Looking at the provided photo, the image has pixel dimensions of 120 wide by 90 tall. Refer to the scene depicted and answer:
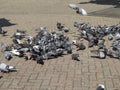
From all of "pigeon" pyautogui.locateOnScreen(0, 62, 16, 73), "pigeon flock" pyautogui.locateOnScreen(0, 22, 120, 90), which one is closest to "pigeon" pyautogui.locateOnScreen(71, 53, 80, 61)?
"pigeon flock" pyautogui.locateOnScreen(0, 22, 120, 90)

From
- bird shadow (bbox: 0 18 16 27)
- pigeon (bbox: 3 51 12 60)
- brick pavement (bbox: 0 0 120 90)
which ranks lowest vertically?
bird shadow (bbox: 0 18 16 27)

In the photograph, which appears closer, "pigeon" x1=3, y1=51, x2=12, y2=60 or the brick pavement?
the brick pavement

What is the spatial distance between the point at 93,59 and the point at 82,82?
1614 millimetres

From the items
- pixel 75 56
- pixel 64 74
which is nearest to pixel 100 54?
pixel 75 56

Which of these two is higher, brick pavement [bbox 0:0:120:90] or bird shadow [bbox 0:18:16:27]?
brick pavement [bbox 0:0:120:90]

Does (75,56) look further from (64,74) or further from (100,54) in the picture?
(64,74)

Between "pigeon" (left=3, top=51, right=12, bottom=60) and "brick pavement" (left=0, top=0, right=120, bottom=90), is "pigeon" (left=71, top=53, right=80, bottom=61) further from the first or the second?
"pigeon" (left=3, top=51, right=12, bottom=60)

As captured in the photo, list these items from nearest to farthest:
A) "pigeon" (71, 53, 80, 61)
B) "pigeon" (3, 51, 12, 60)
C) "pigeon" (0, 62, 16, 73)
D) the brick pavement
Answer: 1. the brick pavement
2. "pigeon" (0, 62, 16, 73)
3. "pigeon" (71, 53, 80, 61)
4. "pigeon" (3, 51, 12, 60)

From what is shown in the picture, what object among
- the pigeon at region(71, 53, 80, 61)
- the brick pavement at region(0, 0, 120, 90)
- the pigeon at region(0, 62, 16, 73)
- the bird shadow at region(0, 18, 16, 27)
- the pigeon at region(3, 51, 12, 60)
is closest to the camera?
the brick pavement at region(0, 0, 120, 90)

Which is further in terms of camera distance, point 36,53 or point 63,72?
point 36,53

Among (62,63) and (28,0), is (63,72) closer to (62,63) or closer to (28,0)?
(62,63)

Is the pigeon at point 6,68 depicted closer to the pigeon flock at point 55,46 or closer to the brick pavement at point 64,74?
the pigeon flock at point 55,46

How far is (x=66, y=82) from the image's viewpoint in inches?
265

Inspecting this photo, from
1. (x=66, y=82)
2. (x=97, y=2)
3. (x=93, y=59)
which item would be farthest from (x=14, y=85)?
(x=97, y=2)
